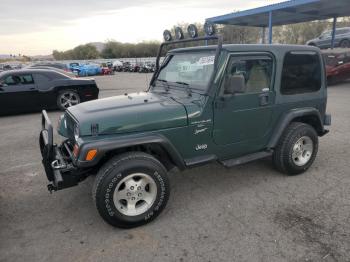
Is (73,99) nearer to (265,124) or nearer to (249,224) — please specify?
(265,124)

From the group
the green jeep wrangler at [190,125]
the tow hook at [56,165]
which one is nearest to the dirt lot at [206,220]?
the green jeep wrangler at [190,125]

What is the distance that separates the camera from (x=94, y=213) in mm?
3410

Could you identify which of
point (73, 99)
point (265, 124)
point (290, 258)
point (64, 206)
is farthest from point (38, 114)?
point (290, 258)

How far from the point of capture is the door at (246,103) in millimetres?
3410

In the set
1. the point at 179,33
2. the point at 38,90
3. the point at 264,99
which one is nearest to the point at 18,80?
the point at 38,90

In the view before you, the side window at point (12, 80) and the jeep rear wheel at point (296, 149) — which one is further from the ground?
the side window at point (12, 80)

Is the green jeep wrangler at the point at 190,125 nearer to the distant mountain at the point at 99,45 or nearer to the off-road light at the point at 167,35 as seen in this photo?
the off-road light at the point at 167,35

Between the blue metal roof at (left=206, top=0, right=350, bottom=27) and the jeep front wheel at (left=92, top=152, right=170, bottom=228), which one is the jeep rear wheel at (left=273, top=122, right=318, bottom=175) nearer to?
the jeep front wheel at (left=92, top=152, right=170, bottom=228)

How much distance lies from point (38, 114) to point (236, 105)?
763cm

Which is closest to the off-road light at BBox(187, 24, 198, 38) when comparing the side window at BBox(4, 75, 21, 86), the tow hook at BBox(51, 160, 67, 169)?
the tow hook at BBox(51, 160, 67, 169)

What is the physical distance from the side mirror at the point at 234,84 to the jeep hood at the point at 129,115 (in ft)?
1.95

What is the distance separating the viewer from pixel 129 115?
3070 mm

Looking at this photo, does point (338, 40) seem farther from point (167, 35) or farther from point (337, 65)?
point (167, 35)

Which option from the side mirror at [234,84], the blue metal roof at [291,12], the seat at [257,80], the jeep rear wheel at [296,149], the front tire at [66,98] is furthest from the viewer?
the blue metal roof at [291,12]
